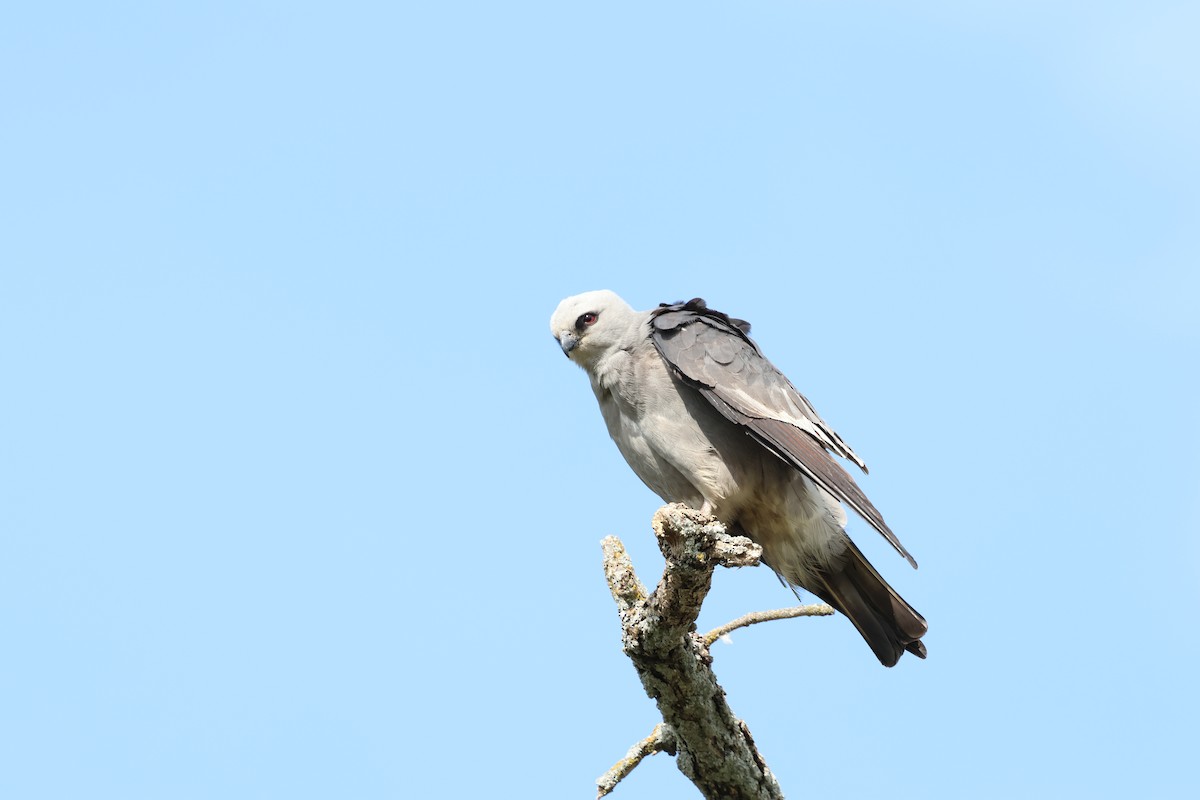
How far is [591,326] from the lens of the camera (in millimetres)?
6992

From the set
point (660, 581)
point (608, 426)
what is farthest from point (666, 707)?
point (608, 426)

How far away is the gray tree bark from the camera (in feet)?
15.7

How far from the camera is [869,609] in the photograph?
21.5ft

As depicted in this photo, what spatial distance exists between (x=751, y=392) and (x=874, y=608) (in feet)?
4.68

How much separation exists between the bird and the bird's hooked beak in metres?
0.27

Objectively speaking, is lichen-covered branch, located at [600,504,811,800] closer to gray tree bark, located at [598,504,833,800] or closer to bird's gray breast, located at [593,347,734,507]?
gray tree bark, located at [598,504,833,800]

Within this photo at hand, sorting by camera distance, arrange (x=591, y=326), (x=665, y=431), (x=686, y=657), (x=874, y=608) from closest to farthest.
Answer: (x=686, y=657) < (x=665, y=431) < (x=874, y=608) < (x=591, y=326)

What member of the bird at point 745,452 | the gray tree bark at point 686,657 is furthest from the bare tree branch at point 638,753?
the bird at point 745,452

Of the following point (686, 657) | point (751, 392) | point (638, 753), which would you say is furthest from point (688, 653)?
point (751, 392)

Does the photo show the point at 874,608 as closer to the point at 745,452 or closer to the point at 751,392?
the point at 745,452

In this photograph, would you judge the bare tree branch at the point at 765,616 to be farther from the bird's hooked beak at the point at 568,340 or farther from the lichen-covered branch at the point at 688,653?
the bird's hooked beak at the point at 568,340

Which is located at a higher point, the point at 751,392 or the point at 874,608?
the point at 751,392

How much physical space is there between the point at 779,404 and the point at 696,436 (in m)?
0.53

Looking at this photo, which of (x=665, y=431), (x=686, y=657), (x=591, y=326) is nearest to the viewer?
(x=686, y=657)
